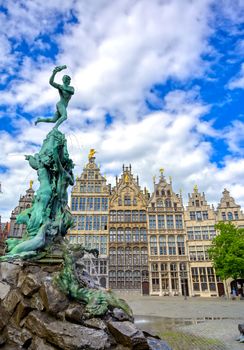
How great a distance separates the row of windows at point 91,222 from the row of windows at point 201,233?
1227 centimetres

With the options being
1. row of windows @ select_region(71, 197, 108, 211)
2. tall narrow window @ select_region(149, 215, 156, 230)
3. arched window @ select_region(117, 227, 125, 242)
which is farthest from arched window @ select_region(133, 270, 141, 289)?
row of windows @ select_region(71, 197, 108, 211)

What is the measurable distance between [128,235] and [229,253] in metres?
15.4

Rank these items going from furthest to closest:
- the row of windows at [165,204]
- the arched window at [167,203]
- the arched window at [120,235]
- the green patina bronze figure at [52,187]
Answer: the arched window at [167,203] < the row of windows at [165,204] < the arched window at [120,235] < the green patina bronze figure at [52,187]

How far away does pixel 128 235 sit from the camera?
41.3m

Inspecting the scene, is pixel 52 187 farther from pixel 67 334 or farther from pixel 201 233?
pixel 201 233

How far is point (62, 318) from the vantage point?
6695 mm

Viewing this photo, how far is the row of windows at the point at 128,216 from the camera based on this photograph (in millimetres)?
42156

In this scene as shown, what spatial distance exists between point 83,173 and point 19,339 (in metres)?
38.6

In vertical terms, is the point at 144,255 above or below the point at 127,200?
below

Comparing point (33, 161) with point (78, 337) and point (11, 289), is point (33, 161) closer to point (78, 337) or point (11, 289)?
point (11, 289)

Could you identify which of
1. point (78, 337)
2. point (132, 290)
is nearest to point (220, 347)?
point (78, 337)

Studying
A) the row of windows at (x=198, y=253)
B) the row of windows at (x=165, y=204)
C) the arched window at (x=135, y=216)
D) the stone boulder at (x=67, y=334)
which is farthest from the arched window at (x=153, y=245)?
the stone boulder at (x=67, y=334)

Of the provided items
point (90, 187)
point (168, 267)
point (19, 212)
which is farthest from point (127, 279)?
point (19, 212)

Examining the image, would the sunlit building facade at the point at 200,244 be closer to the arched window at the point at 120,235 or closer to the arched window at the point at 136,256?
the arched window at the point at 136,256
